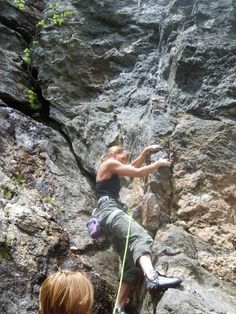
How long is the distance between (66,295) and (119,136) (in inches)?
216

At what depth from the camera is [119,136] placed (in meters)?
7.67

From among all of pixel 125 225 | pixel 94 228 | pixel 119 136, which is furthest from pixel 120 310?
pixel 119 136

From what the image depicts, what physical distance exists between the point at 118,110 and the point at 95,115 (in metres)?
0.49

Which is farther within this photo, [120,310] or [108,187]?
[108,187]

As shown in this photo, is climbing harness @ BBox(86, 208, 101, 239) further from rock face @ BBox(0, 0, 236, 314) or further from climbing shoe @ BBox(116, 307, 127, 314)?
climbing shoe @ BBox(116, 307, 127, 314)

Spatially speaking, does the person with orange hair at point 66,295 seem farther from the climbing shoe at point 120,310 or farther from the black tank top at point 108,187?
the black tank top at point 108,187

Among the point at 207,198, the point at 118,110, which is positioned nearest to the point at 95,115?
the point at 118,110

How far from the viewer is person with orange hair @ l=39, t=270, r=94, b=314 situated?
2312 mm

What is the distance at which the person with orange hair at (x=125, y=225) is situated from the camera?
15.9ft

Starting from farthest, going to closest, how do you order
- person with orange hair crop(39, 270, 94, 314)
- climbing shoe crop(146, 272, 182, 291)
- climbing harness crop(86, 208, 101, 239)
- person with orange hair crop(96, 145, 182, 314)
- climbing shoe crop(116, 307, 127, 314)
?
climbing harness crop(86, 208, 101, 239) → climbing shoe crop(116, 307, 127, 314) → person with orange hair crop(96, 145, 182, 314) → climbing shoe crop(146, 272, 182, 291) → person with orange hair crop(39, 270, 94, 314)

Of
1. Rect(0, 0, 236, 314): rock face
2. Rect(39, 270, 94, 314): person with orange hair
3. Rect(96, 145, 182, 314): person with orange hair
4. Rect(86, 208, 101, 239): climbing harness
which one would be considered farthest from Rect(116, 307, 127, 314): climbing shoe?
Rect(39, 270, 94, 314): person with orange hair

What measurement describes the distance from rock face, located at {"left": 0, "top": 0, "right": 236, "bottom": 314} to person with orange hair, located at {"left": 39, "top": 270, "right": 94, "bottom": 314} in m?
2.27

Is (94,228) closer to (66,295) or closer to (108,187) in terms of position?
(108,187)

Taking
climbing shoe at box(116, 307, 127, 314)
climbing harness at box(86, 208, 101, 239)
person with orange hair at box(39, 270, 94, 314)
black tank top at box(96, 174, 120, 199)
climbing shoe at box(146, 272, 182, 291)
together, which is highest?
black tank top at box(96, 174, 120, 199)
